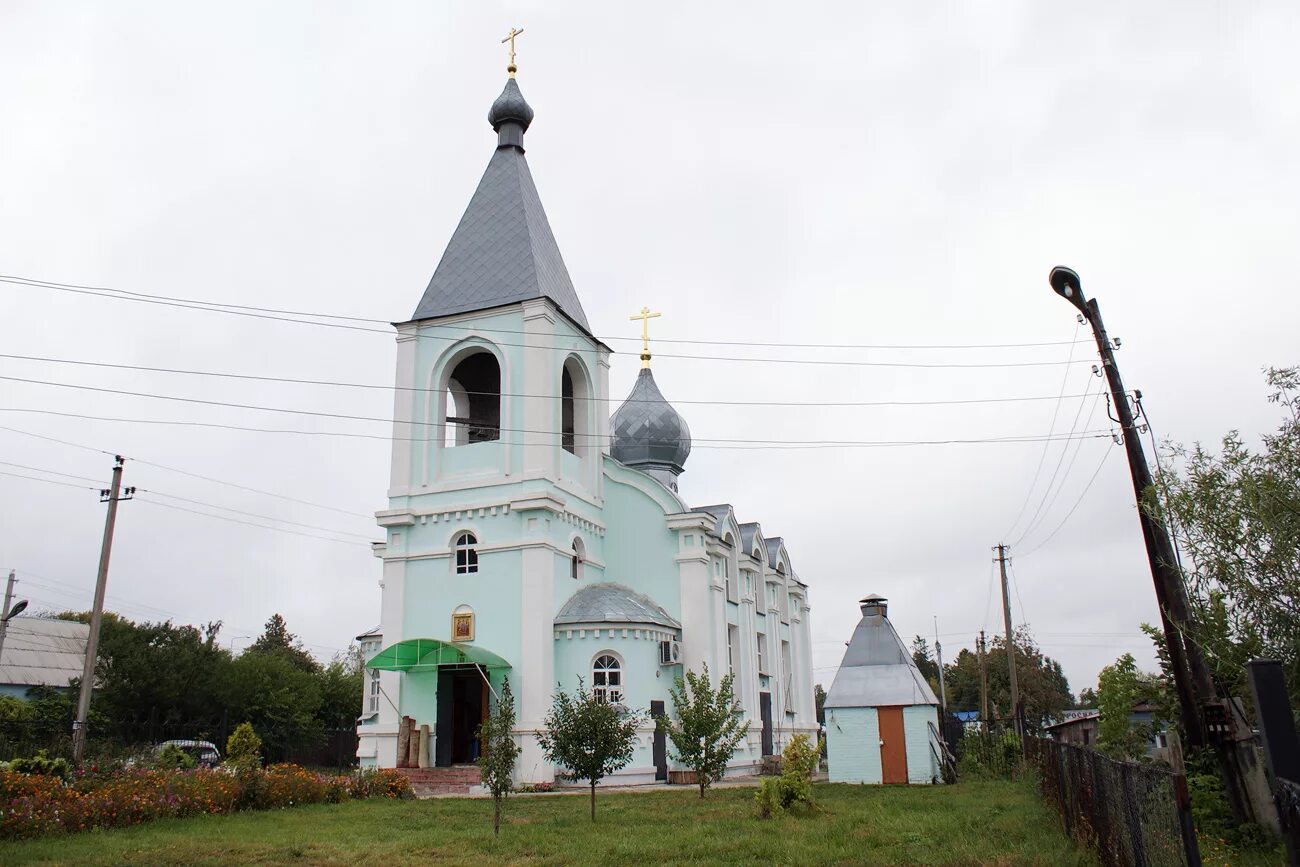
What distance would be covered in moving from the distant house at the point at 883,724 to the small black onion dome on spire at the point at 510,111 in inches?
698

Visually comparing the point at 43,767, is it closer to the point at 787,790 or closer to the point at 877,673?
the point at 787,790

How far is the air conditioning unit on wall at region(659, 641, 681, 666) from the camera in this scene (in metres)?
24.1

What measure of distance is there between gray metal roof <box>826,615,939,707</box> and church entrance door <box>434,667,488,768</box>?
8.39 m

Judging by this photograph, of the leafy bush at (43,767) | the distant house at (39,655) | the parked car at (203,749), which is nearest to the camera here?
the leafy bush at (43,767)

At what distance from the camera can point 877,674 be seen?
23.7m

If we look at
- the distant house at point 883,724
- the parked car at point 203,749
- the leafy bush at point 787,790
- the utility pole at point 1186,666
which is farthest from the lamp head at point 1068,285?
the parked car at point 203,749

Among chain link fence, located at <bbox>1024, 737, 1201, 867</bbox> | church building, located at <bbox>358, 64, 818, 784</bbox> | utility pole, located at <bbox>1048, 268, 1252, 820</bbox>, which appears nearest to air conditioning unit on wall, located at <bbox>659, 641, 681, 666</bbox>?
church building, located at <bbox>358, 64, 818, 784</bbox>

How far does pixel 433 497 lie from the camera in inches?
984

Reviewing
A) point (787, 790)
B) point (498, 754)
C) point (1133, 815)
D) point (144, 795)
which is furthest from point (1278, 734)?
point (144, 795)

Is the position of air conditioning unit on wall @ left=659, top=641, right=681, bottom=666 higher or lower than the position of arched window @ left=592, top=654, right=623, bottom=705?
higher

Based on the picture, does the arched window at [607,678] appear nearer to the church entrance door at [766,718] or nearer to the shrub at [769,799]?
the church entrance door at [766,718]

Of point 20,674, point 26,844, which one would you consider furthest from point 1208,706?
point 20,674

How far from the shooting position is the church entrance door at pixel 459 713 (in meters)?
22.9

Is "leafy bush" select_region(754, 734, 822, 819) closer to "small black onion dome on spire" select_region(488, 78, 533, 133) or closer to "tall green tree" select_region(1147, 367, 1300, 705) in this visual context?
"tall green tree" select_region(1147, 367, 1300, 705)
